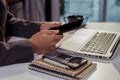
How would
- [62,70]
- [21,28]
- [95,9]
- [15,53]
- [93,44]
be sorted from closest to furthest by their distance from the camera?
[62,70] < [15,53] < [93,44] < [21,28] < [95,9]

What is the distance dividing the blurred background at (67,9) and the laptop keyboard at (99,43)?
193 cm

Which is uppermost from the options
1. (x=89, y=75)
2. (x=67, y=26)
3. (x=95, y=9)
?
(x=67, y=26)

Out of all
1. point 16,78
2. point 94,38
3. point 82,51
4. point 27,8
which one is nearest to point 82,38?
point 94,38

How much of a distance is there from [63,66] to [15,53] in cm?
26

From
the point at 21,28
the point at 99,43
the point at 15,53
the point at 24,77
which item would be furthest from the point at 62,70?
the point at 21,28

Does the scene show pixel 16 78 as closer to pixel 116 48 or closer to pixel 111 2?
pixel 116 48

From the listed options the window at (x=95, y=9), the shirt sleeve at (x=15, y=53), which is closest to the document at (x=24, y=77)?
the shirt sleeve at (x=15, y=53)

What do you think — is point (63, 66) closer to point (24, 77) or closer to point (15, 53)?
point (24, 77)

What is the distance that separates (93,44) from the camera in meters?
1.20

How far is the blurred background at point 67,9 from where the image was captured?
321cm

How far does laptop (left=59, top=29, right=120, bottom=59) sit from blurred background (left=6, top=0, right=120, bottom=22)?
1875 mm

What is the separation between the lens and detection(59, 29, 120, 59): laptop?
1110 millimetres

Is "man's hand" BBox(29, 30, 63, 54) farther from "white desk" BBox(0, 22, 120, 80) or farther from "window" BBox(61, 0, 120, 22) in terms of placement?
"window" BBox(61, 0, 120, 22)

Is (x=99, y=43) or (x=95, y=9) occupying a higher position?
(x=99, y=43)
